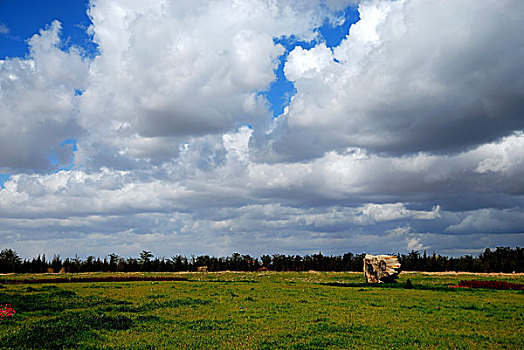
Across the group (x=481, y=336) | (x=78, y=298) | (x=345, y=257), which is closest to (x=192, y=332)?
(x=481, y=336)

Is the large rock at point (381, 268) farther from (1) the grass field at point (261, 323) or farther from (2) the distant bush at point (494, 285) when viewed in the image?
(1) the grass field at point (261, 323)

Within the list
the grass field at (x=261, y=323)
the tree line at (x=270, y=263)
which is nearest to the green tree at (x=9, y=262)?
the tree line at (x=270, y=263)

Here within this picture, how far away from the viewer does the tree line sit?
8978 cm

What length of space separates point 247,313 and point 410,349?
10649mm

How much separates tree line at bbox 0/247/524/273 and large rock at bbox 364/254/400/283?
4806cm

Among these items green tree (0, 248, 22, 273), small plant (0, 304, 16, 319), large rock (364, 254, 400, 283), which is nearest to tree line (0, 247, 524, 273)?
green tree (0, 248, 22, 273)

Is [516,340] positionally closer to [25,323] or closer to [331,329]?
[331,329]

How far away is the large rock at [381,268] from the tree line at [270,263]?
4806cm

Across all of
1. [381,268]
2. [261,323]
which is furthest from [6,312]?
[381,268]

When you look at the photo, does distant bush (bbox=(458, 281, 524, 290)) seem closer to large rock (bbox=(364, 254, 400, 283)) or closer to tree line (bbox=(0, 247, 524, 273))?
large rock (bbox=(364, 254, 400, 283))

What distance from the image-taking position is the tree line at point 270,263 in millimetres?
89781

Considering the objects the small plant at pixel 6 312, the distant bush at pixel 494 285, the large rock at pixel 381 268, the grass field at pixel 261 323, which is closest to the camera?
the grass field at pixel 261 323

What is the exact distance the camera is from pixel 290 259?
356 ft

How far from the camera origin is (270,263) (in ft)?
357
